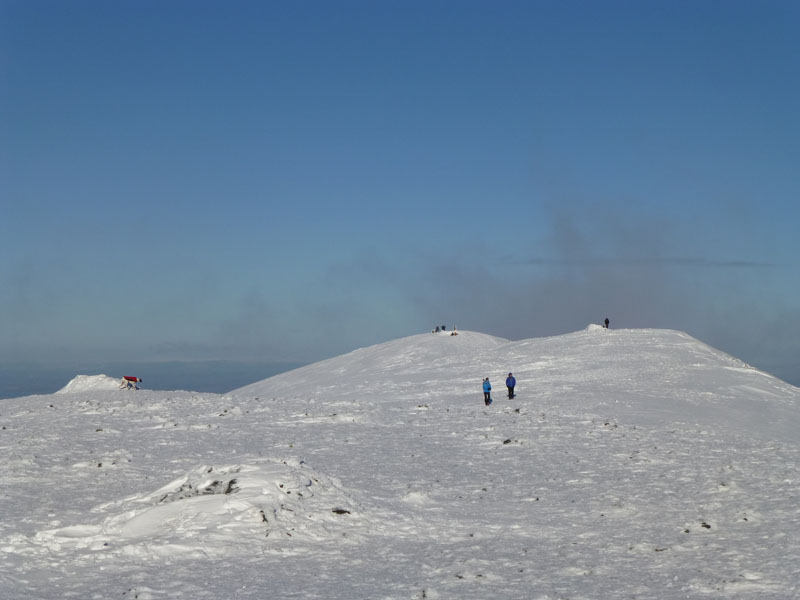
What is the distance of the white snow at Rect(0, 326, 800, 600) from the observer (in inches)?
616

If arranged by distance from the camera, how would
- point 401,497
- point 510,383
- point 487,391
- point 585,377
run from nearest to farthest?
point 401,497 < point 487,391 < point 510,383 < point 585,377

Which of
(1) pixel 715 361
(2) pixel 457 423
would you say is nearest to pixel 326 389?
(2) pixel 457 423

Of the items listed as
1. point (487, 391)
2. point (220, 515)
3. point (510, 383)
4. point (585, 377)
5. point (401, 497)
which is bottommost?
point (401, 497)

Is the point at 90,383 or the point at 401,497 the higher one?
the point at 90,383

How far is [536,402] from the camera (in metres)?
45.6

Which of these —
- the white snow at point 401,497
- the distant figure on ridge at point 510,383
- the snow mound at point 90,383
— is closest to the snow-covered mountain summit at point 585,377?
the white snow at point 401,497

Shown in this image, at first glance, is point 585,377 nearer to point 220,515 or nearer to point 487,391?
point 487,391

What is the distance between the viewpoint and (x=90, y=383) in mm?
57875

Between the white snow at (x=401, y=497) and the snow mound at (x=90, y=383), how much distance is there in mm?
10443

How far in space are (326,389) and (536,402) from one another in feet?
70.8

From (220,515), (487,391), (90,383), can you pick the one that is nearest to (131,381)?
(90,383)

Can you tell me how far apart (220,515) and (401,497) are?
6.48m

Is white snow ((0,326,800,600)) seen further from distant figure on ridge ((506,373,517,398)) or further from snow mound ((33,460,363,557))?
distant figure on ridge ((506,373,517,398))

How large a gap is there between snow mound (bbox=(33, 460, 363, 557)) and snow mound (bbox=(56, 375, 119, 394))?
1514 inches
